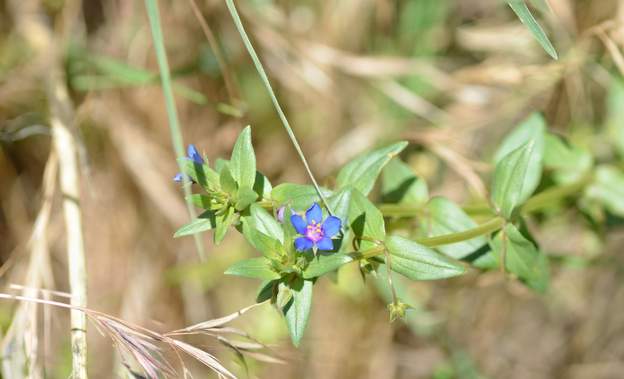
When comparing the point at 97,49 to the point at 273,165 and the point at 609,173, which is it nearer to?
the point at 273,165

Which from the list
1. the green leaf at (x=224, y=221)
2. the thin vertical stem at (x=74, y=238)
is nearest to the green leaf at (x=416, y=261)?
the green leaf at (x=224, y=221)

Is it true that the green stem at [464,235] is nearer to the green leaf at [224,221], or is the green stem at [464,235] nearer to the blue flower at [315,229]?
the blue flower at [315,229]

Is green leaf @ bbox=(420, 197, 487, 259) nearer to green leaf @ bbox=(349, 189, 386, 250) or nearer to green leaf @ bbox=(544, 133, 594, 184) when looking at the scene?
green leaf @ bbox=(349, 189, 386, 250)

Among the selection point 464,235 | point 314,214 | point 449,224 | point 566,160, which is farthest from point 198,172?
point 566,160

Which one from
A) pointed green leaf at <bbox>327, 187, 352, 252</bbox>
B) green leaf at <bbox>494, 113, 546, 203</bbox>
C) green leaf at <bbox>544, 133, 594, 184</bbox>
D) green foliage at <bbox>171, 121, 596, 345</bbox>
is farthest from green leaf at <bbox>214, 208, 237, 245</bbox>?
green leaf at <bbox>544, 133, 594, 184</bbox>

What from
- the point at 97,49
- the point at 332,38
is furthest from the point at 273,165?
the point at 97,49
